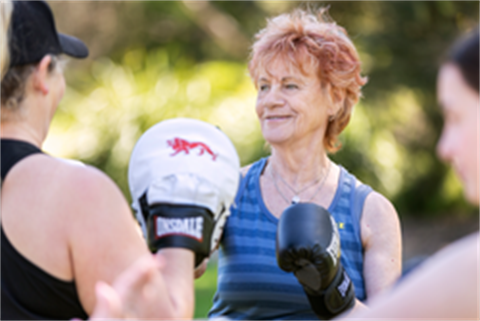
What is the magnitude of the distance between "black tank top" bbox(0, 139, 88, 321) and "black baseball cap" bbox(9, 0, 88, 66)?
309mm

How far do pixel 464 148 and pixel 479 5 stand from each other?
9338 mm

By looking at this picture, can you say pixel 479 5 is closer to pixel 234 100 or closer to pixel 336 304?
pixel 234 100

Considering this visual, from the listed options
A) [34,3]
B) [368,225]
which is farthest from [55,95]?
[368,225]

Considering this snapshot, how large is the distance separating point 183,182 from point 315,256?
0.60 m

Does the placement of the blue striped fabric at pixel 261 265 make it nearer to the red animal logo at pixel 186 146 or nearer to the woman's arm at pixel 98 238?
the red animal logo at pixel 186 146

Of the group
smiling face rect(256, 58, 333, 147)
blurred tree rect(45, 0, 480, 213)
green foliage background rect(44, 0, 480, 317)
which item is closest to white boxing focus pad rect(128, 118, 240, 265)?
smiling face rect(256, 58, 333, 147)

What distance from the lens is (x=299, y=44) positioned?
8.93 ft

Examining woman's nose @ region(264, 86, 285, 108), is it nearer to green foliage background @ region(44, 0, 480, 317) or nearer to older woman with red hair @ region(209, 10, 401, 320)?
older woman with red hair @ region(209, 10, 401, 320)

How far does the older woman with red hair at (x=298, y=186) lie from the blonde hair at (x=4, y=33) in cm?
131

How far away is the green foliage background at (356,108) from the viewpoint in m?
9.62

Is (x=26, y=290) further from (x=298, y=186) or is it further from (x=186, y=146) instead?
(x=298, y=186)

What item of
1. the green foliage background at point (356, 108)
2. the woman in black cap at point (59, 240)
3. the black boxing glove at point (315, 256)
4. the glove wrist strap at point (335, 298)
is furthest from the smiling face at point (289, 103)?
the green foliage background at point (356, 108)

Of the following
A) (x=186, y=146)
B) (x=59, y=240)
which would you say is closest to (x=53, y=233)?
(x=59, y=240)

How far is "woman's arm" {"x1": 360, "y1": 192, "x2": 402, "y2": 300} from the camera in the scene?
248 cm
